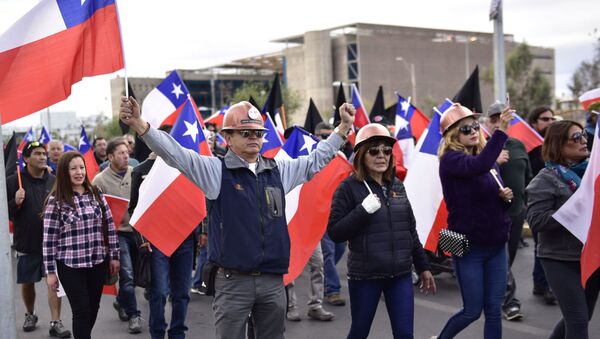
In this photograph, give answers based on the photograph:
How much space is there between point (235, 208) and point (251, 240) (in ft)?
0.66

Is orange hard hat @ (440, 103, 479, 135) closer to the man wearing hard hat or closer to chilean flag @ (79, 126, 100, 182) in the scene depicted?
the man wearing hard hat

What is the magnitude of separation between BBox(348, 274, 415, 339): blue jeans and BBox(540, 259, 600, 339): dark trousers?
94 centimetres

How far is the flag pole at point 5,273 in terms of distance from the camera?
13.9 ft

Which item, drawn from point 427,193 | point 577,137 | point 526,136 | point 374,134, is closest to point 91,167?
point 427,193

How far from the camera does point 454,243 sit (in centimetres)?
512

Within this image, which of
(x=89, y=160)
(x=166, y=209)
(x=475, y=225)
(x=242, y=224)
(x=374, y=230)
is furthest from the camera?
(x=89, y=160)

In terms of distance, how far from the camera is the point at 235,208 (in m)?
4.04

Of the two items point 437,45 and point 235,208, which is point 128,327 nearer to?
point 235,208

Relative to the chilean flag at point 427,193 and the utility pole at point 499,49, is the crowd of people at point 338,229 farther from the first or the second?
the utility pole at point 499,49

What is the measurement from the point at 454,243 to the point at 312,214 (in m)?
1.63

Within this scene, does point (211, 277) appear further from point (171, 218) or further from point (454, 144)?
point (454, 144)

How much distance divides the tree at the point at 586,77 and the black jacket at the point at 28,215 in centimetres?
2794

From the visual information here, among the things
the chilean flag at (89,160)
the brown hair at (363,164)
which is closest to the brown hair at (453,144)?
the brown hair at (363,164)

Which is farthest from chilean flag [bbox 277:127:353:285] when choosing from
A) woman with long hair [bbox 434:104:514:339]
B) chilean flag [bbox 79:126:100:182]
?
chilean flag [bbox 79:126:100:182]
